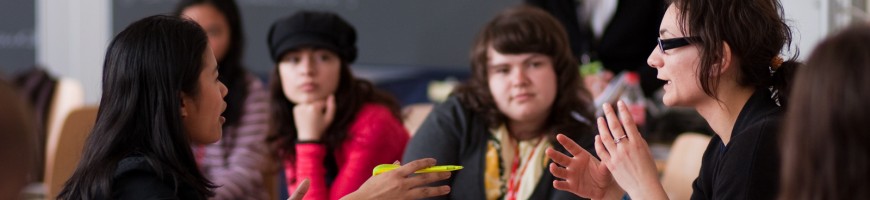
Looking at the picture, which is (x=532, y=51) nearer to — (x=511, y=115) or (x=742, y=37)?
(x=511, y=115)

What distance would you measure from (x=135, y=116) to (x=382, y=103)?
51.1 inches

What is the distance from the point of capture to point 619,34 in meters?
4.35

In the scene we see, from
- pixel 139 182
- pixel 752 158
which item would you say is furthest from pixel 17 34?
pixel 752 158

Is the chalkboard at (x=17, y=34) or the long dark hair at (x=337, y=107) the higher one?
the long dark hair at (x=337, y=107)

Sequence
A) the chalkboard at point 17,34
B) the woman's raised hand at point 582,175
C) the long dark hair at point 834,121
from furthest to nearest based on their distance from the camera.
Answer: the chalkboard at point 17,34 → the woman's raised hand at point 582,175 → the long dark hair at point 834,121

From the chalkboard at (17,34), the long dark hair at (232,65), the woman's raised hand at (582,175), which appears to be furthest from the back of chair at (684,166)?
the chalkboard at (17,34)

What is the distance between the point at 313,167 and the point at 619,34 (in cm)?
172

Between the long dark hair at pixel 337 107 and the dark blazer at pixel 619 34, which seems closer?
the long dark hair at pixel 337 107

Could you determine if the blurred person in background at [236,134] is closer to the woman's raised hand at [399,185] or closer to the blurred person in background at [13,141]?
the woman's raised hand at [399,185]

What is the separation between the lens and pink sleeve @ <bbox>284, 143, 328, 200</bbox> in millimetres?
3020

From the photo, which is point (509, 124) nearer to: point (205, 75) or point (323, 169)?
point (323, 169)

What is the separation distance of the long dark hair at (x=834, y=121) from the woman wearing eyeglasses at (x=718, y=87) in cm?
48

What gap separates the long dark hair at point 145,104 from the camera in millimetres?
2008

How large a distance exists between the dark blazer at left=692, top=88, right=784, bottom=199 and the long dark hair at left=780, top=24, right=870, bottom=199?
0.44m
